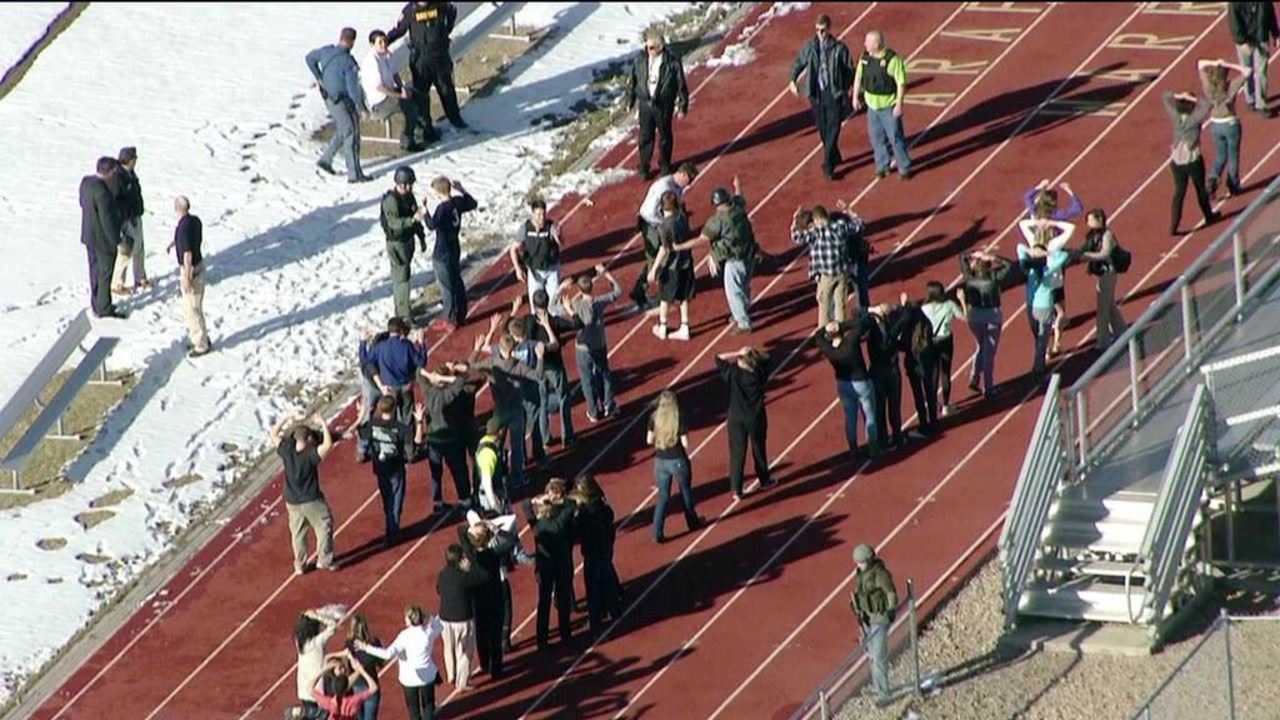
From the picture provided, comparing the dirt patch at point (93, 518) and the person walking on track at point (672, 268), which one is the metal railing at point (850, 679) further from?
the dirt patch at point (93, 518)

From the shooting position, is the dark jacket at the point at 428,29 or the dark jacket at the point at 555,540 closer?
the dark jacket at the point at 555,540

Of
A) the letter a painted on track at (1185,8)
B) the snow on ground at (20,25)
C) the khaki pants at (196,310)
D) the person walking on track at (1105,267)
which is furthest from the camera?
the snow on ground at (20,25)

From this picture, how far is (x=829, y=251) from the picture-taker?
32.5m

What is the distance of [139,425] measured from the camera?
1328 inches

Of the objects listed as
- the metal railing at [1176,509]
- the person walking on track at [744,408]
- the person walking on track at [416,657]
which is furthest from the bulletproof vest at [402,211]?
the metal railing at [1176,509]

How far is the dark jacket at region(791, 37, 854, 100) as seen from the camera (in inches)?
1385

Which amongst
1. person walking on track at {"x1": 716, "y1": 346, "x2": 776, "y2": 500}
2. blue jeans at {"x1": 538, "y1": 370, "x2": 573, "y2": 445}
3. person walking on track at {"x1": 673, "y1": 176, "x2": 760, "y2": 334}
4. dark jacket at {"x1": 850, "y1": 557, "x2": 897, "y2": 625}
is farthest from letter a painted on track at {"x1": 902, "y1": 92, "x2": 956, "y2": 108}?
dark jacket at {"x1": 850, "y1": 557, "x2": 897, "y2": 625}

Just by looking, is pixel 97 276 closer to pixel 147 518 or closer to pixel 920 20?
pixel 147 518

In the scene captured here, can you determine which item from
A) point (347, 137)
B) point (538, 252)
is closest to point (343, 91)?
point (347, 137)

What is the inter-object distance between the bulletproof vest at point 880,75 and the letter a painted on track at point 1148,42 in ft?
12.8

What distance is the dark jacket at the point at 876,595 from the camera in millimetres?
27844

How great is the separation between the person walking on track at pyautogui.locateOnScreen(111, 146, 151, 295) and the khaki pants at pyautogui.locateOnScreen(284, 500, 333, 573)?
4.99m

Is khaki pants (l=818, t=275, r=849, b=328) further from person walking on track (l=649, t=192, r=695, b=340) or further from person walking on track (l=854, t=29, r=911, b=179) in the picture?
person walking on track (l=854, t=29, r=911, b=179)

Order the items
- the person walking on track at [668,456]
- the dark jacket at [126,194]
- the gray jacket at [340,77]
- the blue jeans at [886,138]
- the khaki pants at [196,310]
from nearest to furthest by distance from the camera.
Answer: the person walking on track at [668,456] → the khaki pants at [196,310] → the dark jacket at [126,194] → the blue jeans at [886,138] → the gray jacket at [340,77]
